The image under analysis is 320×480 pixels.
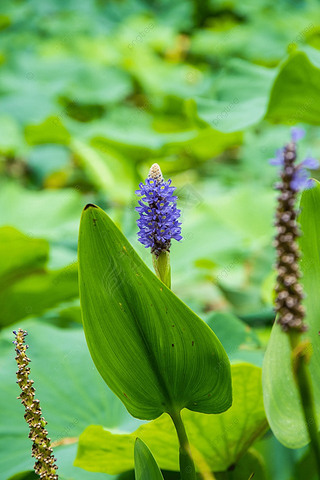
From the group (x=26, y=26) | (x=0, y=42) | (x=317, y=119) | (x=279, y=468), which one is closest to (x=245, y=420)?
(x=279, y=468)

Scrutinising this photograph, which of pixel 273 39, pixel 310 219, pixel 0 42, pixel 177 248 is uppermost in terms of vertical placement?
pixel 0 42

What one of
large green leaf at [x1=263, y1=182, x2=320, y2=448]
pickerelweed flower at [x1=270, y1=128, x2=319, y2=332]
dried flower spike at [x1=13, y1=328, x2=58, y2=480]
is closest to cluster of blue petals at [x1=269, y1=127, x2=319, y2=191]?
pickerelweed flower at [x1=270, y1=128, x2=319, y2=332]

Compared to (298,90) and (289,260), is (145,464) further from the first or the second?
(298,90)

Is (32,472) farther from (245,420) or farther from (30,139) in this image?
(30,139)

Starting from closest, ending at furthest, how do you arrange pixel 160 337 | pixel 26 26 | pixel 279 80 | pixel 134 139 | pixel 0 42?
pixel 160 337, pixel 279 80, pixel 134 139, pixel 0 42, pixel 26 26

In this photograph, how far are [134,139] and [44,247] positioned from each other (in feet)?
3.03

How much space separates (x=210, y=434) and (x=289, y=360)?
0.54 feet

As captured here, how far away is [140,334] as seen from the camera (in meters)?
0.47

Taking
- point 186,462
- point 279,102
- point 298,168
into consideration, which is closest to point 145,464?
point 186,462

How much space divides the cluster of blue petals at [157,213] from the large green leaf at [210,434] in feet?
0.61

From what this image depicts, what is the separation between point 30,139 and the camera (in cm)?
217

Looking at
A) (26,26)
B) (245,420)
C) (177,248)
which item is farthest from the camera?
(26,26)

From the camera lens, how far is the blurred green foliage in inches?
31.9

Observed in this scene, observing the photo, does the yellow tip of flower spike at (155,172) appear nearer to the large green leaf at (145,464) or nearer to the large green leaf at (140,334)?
the large green leaf at (140,334)
